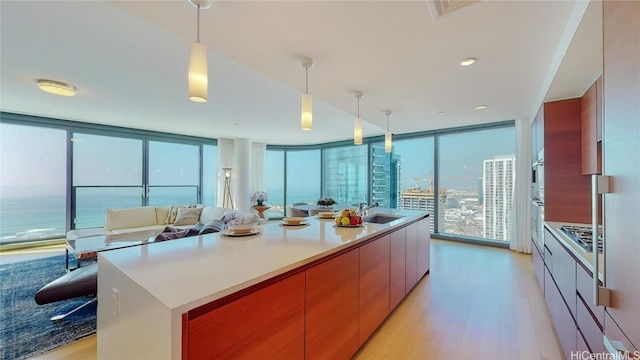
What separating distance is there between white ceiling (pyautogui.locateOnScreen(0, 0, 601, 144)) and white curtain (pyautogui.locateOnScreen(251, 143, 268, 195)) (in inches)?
149

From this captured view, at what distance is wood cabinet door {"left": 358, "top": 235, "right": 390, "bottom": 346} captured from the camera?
1820 mm

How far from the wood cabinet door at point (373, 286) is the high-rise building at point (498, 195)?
3.74m

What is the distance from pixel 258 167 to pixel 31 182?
468 centimetres

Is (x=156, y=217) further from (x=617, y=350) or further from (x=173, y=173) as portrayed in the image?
(x=617, y=350)

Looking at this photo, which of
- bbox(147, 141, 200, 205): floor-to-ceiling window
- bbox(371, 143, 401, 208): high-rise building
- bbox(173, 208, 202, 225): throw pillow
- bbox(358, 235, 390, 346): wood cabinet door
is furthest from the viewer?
bbox(371, 143, 401, 208): high-rise building

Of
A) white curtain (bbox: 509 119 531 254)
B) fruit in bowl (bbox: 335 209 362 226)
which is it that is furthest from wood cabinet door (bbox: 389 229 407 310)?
white curtain (bbox: 509 119 531 254)

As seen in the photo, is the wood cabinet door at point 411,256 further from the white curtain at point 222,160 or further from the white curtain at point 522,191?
the white curtain at point 222,160

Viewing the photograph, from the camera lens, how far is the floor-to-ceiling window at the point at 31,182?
4.52 m

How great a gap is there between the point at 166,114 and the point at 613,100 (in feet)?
17.1

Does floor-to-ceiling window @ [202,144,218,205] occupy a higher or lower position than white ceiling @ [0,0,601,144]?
lower

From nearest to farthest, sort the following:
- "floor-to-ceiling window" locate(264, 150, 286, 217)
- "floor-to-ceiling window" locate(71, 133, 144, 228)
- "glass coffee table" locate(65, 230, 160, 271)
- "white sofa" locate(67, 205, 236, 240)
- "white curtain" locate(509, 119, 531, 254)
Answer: "glass coffee table" locate(65, 230, 160, 271) < "white curtain" locate(509, 119, 531, 254) < "white sofa" locate(67, 205, 236, 240) < "floor-to-ceiling window" locate(71, 133, 144, 228) < "floor-to-ceiling window" locate(264, 150, 286, 217)

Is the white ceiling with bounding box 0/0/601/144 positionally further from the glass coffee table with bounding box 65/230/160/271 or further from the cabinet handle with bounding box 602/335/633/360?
the glass coffee table with bounding box 65/230/160/271

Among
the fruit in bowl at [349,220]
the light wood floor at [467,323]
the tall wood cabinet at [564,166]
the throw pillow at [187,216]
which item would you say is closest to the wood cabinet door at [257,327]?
the light wood floor at [467,323]

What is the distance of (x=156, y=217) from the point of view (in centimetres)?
497
